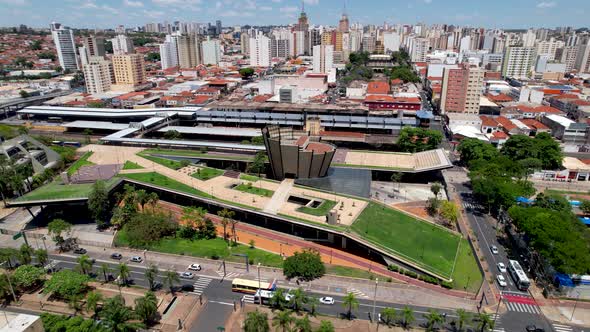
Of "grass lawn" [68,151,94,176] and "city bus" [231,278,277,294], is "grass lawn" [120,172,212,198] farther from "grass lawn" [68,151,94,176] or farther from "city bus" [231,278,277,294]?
"city bus" [231,278,277,294]

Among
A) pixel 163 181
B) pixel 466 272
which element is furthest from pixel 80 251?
pixel 466 272

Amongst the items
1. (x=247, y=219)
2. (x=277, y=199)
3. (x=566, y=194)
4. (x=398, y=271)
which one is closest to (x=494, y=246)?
(x=398, y=271)

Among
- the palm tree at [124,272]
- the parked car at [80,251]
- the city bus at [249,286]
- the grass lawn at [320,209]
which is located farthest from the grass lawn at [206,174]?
the city bus at [249,286]

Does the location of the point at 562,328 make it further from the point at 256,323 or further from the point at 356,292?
the point at 256,323

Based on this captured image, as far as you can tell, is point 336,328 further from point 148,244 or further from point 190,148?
point 190,148

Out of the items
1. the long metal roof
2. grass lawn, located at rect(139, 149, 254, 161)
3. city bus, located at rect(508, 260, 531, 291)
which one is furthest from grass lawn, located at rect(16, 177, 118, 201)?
city bus, located at rect(508, 260, 531, 291)
